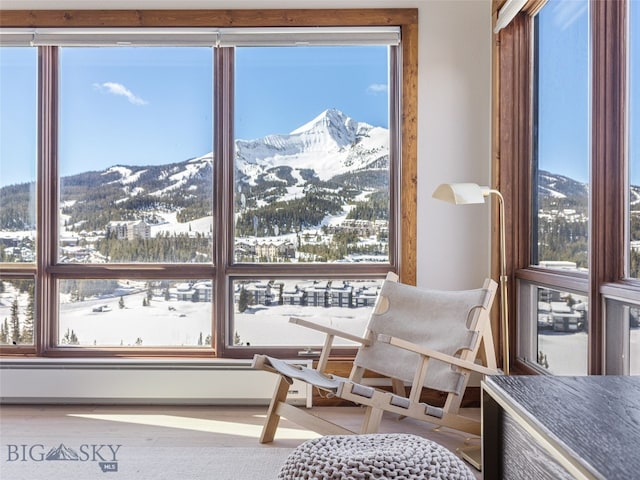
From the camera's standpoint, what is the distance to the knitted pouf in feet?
4.38

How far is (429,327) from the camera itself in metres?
2.60

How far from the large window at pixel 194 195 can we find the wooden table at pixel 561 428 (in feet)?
6.00

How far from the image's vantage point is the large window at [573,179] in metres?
1.96

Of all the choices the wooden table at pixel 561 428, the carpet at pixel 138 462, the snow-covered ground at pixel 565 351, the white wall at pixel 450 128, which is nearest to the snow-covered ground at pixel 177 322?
the white wall at pixel 450 128

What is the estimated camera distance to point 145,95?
3215 mm

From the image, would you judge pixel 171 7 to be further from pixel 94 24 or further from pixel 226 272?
pixel 226 272

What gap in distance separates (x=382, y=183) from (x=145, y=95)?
1.62m

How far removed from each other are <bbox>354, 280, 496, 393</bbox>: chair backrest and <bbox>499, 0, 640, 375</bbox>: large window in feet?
1.38

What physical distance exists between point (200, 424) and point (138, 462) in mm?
487

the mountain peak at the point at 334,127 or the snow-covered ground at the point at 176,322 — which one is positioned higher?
the mountain peak at the point at 334,127

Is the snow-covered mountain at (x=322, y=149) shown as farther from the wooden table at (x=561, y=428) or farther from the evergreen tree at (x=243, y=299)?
the wooden table at (x=561, y=428)

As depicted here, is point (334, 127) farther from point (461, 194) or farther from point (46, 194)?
point (46, 194)

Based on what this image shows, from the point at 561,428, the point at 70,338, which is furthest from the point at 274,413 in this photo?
the point at 561,428

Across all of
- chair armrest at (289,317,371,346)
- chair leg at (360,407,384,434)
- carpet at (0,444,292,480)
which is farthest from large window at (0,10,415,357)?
chair leg at (360,407,384,434)
